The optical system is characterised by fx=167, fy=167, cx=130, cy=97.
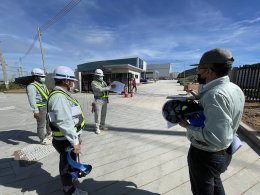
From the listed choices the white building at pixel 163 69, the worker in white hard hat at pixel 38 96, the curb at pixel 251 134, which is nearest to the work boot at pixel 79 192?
the worker in white hard hat at pixel 38 96

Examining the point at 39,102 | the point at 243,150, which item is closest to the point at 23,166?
the point at 39,102

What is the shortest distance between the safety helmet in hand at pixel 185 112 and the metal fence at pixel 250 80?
977cm

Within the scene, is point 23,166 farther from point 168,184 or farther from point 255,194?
point 255,194

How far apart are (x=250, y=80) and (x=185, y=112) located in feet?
33.6

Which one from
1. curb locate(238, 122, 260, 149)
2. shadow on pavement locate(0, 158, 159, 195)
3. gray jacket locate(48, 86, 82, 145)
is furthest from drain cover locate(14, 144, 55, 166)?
curb locate(238, 122, 260, 149)

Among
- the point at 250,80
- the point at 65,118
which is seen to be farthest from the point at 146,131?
the point at 250,80

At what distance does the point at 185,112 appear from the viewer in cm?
150

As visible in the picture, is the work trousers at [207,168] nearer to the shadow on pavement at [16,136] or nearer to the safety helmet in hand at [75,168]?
the safety helmet in hand at [75,168]

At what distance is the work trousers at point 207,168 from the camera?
57.9 inches

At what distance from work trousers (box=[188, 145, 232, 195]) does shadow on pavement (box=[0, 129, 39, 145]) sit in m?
4.14

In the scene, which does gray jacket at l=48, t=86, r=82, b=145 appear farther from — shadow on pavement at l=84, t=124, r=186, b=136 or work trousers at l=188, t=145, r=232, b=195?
shadow on pavement at l=84, t=124, r=186, b=136

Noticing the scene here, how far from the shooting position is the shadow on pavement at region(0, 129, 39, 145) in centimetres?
444

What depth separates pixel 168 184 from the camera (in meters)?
2.59

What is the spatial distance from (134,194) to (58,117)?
5.09 feet
